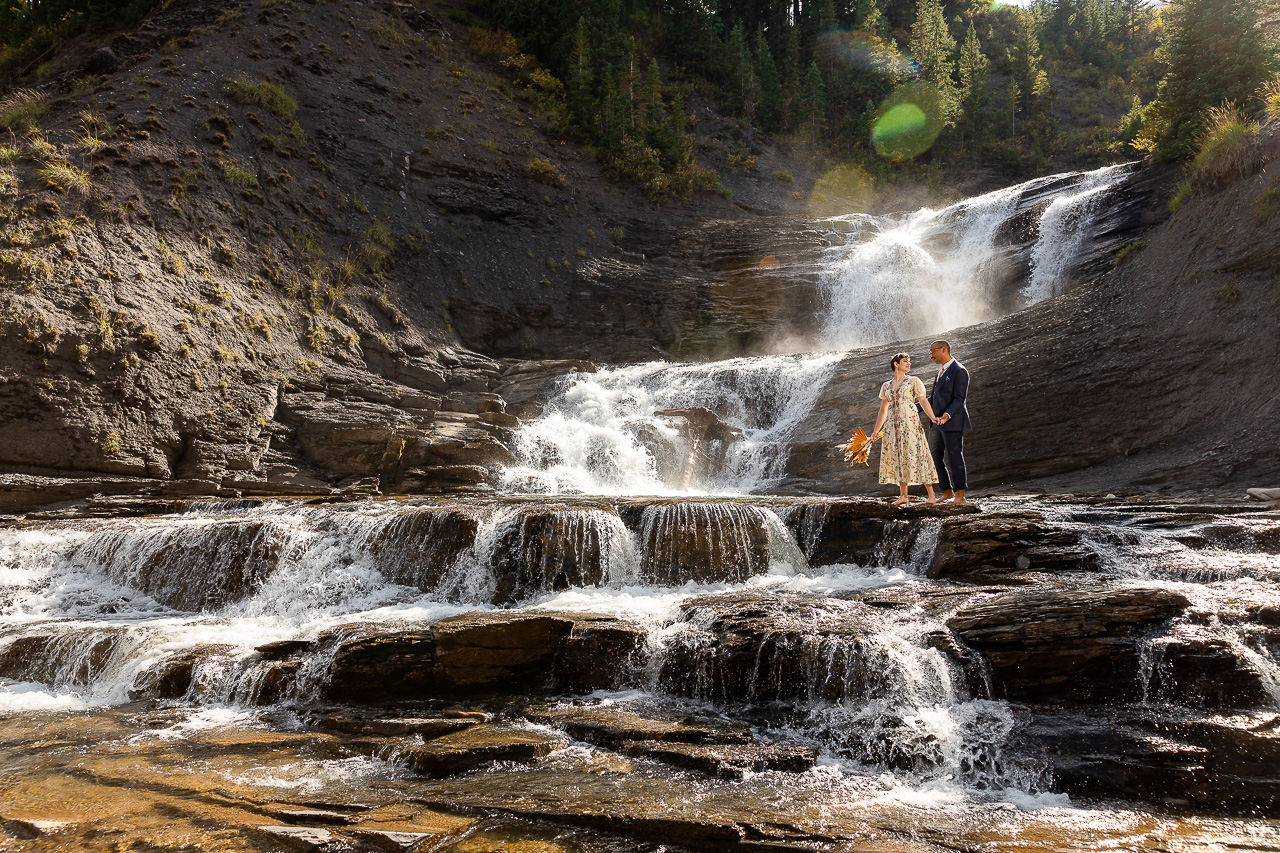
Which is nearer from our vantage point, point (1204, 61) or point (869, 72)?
point (1204, 61)

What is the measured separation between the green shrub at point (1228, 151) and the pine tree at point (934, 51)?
99.5 feet

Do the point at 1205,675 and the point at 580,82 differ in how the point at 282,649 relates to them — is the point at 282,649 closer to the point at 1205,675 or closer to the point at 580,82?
the point at 1205,675

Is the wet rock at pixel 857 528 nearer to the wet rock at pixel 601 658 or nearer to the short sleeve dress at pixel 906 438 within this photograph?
the short sleeve dress at pixel 906 438

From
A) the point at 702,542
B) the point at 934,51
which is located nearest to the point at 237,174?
the point at 702,542

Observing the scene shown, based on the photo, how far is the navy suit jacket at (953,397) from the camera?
9414 mm

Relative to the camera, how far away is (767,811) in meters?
4.57

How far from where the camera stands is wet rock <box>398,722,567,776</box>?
536 centimetres

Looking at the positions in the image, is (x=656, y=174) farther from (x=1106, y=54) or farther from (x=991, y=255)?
(x=1106, y=54)

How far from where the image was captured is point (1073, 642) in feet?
20.0

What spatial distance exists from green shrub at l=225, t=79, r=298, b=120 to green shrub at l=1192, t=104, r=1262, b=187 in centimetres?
2568

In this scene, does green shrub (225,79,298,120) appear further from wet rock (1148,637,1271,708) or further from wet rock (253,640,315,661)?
wet rock (1148,637,1271,708)

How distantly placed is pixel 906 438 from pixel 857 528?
142cm

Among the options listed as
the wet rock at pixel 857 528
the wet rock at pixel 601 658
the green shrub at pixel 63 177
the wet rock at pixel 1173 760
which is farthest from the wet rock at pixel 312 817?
the green shrub at pixel 63 177

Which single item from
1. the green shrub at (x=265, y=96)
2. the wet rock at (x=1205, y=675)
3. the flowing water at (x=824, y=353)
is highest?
the green shrub at (x=265, y=96)
